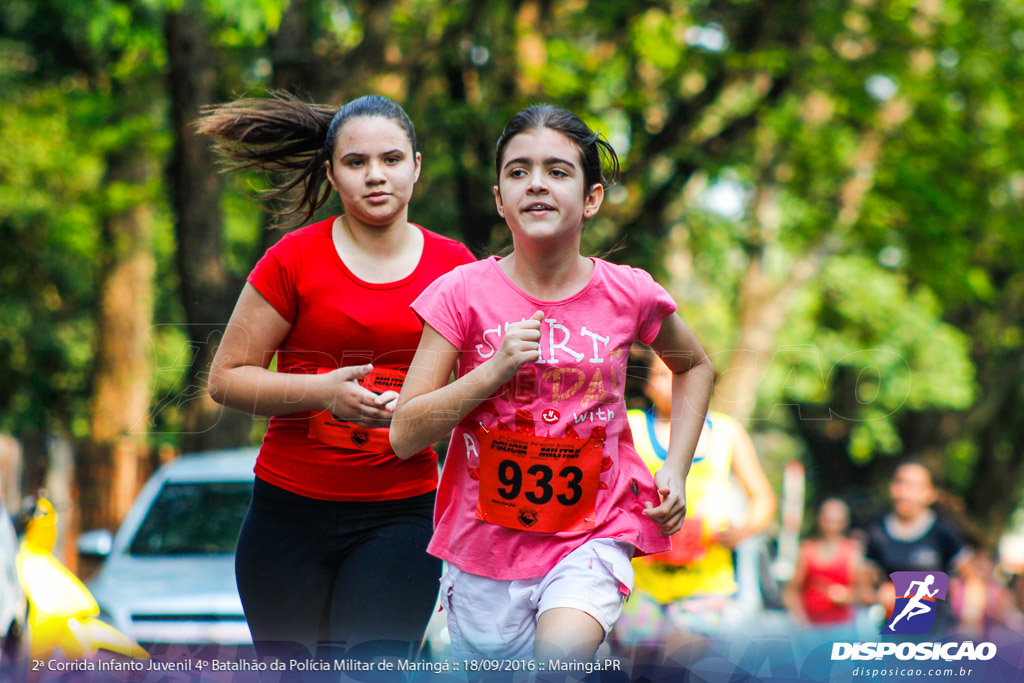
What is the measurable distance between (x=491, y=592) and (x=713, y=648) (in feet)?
1.99

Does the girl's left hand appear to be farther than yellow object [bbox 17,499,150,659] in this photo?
No

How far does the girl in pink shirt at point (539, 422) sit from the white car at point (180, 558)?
2.54m

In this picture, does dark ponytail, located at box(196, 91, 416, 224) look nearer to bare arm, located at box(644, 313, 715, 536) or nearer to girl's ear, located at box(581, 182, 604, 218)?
girl's ear, located at box(581, 182, 604, 218)

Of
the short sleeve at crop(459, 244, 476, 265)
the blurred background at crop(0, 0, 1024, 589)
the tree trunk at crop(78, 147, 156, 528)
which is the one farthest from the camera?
the tree trunk at crop(78, 147, 156, 528)

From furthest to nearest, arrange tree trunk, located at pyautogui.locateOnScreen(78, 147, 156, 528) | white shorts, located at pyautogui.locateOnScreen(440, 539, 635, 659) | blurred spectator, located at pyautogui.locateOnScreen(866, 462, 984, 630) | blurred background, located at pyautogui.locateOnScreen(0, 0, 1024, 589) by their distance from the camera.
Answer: tree trunk, located at pyautogui.locateOnScreen(78, 147, 156, 528) → blurred background, located at pyautogui.locateOnScreen(0, 0, 1024, 589) → blurred spectator, located at pyautogui.locateOnScreen(866, 462, 984, 630) → white shorts, located at pyautogui.locateOnScreen(440, 539, 635, 659)

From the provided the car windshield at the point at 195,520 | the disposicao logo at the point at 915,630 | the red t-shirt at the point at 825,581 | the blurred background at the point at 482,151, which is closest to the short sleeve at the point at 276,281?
the disposicao logo at the point at 915,630

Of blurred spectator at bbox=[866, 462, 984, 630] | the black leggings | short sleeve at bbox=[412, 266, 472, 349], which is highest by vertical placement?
short sleeve at bbox=[412, 266, 472, 349]

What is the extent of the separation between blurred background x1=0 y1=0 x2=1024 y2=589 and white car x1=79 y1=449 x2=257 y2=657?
0.82 m

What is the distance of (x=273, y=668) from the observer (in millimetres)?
2629

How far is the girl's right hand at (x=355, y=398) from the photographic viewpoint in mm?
2598

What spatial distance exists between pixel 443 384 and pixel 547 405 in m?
0.25

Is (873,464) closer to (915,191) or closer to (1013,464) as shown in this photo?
(1013,464)

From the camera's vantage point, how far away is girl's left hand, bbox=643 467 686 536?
2.57 meters

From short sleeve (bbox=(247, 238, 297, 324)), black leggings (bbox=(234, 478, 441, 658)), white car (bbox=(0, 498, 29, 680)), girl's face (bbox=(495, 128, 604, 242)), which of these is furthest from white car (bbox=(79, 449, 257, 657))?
girl's face (bbox=(495, 128, 604, 242))
